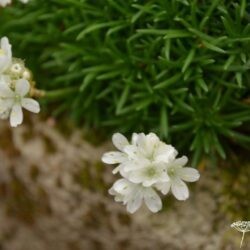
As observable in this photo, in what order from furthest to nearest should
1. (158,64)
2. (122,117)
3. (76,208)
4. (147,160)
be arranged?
(76,208), (122,117), (158,64), (147,160)

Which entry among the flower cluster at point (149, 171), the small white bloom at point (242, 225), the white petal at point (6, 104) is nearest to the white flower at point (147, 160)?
the flower cluster at point (149, 171)

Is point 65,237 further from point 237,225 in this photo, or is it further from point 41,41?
point 237,225

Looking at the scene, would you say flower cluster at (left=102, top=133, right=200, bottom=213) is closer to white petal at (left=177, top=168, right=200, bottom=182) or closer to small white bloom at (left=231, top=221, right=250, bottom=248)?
white petal at (left=177, top=168, right=200, bottom=182)

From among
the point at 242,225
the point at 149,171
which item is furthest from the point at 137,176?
the point at 242,225

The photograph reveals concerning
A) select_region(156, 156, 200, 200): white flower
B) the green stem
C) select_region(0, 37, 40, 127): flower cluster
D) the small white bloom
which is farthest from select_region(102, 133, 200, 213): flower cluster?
the green stem

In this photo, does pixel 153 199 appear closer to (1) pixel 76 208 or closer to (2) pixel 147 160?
(2) pixel 147 160

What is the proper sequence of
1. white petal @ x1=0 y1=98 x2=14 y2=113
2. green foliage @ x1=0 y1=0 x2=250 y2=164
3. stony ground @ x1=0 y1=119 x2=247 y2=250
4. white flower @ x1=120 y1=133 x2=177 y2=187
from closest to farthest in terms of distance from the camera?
white flower @ x1=120 y1=133 x2=177 y2=187 → white petal @ x1=0 y1=98 x2=14 y2=113 → green foliage @ x1=0 y1=0 x2=250 y2=164 → stony ground @ x1=0 y1=119 x2=247 y2=250

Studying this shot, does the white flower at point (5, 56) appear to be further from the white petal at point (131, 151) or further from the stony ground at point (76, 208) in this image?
the stony ground at point (76, 208)
